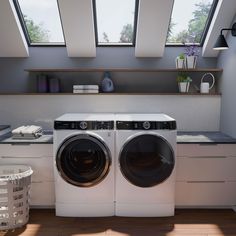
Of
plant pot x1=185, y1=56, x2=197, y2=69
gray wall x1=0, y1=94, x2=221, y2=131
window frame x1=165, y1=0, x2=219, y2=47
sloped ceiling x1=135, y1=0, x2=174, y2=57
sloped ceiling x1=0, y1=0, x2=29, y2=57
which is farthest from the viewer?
gray wall x1=0, y1=94, x2=221, y2=131

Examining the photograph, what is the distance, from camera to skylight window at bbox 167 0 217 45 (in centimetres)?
328

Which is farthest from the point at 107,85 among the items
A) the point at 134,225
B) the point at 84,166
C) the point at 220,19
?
the point at 134,225

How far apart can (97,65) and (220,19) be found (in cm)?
158

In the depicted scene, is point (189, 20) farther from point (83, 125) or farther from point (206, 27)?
point (83, 125)

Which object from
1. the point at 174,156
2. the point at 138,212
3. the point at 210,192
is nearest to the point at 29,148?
the point at 138,212

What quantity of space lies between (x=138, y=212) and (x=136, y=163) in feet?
1.67

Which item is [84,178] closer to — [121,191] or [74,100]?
[121,191]

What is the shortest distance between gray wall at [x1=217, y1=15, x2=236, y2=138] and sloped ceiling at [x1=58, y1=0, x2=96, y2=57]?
5.26ft

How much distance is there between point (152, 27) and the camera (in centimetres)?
325

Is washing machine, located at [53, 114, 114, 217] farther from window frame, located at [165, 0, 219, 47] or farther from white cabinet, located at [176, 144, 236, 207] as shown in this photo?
window frame, located at [165, 0, 219, 47]

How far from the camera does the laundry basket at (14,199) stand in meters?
2.55

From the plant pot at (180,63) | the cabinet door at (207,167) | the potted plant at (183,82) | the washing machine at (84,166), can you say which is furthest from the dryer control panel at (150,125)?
the plant pot at (180,63)

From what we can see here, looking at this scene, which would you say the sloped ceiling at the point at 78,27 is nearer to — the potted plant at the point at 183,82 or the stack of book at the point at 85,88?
the stack of book at the point at 85,88

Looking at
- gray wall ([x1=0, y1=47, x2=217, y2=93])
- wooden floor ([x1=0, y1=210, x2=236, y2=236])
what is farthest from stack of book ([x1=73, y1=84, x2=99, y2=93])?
wooden floor ([x1=0, y1=210, x2=236, y2=236])
